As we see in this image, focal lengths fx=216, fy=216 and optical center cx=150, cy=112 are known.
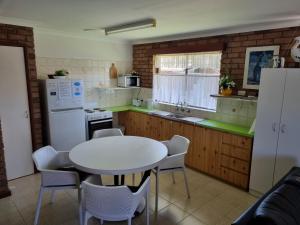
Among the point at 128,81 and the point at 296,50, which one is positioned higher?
the point at 296,50

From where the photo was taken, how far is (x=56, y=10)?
2631 millimetres

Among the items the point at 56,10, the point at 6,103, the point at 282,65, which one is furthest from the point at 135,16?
the point at 6,103

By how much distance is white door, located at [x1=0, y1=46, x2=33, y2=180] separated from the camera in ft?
10.3

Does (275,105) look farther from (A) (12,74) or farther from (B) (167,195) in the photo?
(A) (12,74)

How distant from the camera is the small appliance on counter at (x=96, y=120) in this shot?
4.20 metres

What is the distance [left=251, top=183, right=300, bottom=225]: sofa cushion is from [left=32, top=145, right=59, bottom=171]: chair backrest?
2144 mm

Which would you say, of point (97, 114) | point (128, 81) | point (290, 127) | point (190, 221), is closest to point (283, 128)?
point (290, 127)

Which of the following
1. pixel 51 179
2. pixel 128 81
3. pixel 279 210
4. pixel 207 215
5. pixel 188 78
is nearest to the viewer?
pixel 279 210

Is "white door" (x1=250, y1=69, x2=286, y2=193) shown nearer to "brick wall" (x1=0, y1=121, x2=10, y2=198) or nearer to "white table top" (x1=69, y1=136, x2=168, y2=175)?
"white table top" (x1=69, y1=136, x2=168, y2=175)

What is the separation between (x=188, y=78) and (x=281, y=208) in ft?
10.0

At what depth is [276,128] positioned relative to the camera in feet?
8.98

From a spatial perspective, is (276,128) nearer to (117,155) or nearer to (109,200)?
(117,155)

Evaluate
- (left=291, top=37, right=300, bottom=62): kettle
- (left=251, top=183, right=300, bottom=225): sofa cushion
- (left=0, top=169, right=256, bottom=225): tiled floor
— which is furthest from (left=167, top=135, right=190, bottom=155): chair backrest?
(left=291, top=37, right=300, bottom=62): kettle

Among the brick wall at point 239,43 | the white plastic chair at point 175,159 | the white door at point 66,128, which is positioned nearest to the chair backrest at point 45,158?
the white door at point 66,128
